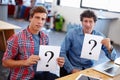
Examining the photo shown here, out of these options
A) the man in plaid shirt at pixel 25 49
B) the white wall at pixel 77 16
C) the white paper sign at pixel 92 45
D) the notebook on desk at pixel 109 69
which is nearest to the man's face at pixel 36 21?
the man in plaid shirt at pixel 25 49

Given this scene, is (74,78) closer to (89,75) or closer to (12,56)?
(89,75)

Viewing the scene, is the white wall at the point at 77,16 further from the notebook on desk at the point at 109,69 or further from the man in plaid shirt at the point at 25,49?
the man in plaid shirt at the point at 25,49

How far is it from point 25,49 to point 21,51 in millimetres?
41

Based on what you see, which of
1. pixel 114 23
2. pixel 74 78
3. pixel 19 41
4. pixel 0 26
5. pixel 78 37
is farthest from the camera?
pixel 114 23

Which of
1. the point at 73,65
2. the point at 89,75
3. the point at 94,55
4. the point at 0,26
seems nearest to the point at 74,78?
the point at 89,75

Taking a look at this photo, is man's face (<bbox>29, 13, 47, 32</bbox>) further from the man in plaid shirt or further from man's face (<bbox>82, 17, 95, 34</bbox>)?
man's face (<bbox>82, 17, 95, 34</bbox>)

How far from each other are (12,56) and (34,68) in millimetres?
255

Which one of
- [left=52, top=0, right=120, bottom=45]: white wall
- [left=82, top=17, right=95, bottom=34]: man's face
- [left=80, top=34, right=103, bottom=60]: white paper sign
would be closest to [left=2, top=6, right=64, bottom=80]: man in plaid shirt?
[left=80, top=34, right=103, bottom=60]: white paper sign

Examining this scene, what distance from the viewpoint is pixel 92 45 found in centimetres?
192

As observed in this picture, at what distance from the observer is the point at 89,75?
1.64 metres

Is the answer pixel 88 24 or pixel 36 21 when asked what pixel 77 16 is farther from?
pixel 36 21

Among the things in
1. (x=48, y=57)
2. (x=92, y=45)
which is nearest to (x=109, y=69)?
(x=92, y=45)

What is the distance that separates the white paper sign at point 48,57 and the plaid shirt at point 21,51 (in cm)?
19

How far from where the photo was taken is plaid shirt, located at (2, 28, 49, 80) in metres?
1.76
